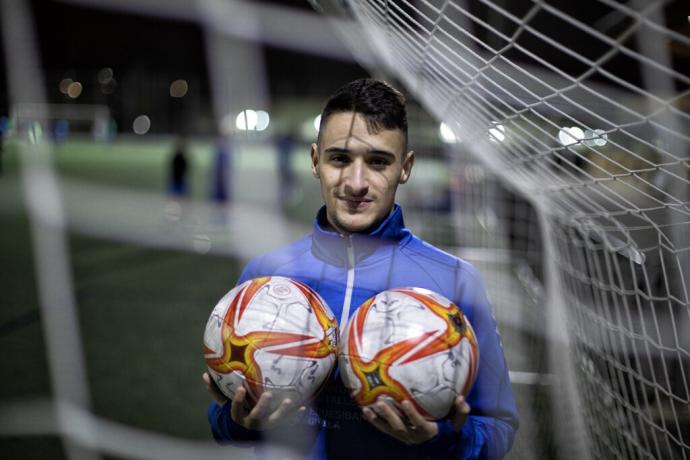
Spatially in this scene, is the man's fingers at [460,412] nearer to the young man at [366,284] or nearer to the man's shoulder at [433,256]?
the young man at [366,284]

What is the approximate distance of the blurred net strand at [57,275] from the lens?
1.38m

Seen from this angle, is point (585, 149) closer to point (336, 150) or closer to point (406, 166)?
point (406, 166)

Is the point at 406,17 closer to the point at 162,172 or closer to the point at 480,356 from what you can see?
the point at 480,356

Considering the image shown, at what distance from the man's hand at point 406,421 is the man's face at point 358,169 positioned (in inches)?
12.7

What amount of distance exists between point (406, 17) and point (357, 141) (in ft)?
1.22

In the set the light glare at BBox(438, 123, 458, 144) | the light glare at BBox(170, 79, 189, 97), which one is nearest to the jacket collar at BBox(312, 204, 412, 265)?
the light glare at BBox(438, 123, 458, 144)

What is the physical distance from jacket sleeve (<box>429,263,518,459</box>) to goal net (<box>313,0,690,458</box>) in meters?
0.36

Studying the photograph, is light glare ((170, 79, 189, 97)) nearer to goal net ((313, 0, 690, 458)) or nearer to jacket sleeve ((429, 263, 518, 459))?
goal net ((313, 0, 690, 458))

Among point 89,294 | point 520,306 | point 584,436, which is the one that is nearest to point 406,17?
point 584,436

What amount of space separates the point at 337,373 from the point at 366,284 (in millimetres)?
175

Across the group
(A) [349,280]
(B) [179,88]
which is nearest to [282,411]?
(A) [349,280]

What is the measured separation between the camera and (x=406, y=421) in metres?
0.92

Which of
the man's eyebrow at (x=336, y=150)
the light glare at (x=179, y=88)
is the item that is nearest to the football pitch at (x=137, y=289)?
the man's eyebrow at (x=336, y=150)

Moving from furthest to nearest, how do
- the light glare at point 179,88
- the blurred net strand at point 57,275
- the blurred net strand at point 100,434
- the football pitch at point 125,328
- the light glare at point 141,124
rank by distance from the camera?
1. the light glare at point 141,124
2. the light glare at point 179,88
3. the football pitch at point 125,328
4. the blurred net strand at point 100,434
5. the blurred net strand at point 57,275
